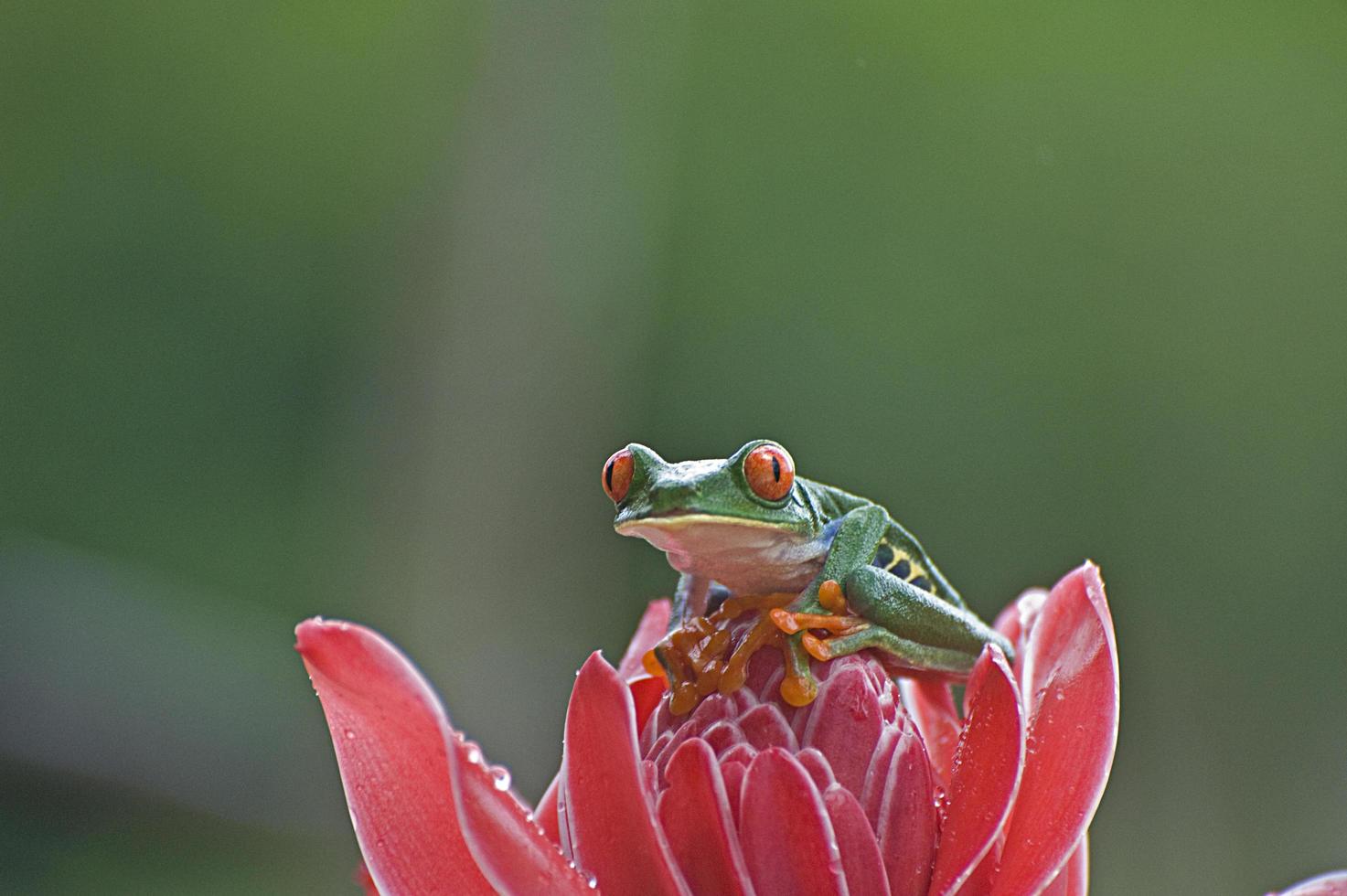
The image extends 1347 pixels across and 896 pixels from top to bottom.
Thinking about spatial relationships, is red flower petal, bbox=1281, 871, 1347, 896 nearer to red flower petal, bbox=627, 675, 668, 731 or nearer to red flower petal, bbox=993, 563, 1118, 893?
red flower petal, bbox=993, 563, 1118, 893

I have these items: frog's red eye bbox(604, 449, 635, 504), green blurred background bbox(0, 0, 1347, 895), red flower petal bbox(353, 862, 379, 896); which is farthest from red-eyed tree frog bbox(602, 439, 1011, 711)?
green blurred background bbox(0, 0, 1347, 895)

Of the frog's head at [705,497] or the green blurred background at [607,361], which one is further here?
the green blurred background at [607,361]

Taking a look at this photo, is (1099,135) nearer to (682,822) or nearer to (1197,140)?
(1197,140)

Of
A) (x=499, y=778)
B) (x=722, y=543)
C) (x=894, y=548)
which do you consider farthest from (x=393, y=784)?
(x=894, y=548)

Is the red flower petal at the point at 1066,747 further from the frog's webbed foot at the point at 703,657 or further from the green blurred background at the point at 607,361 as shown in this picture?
the green blurred background at the point at 607,361

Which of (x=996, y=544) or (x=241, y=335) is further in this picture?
(x=241, y=335)

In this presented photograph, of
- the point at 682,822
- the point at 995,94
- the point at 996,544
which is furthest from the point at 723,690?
the point at 995,94

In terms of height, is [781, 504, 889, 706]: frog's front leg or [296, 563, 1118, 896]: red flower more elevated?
[781, 504, 889, 706]: frog's front leg

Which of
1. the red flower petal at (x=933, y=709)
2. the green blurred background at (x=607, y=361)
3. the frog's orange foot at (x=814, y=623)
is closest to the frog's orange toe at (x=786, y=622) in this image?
the frog's orange foot at (x=814, y=623)
